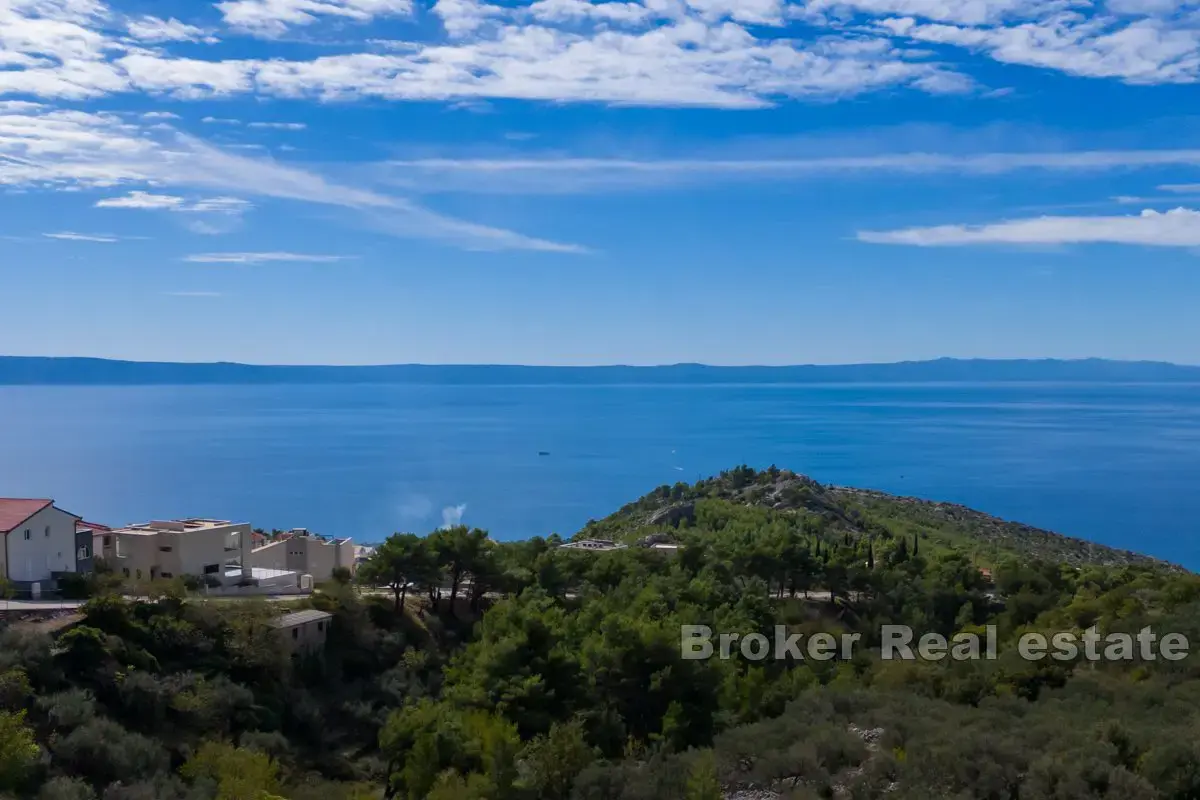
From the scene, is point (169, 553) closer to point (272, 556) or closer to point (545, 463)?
point (272, 556)

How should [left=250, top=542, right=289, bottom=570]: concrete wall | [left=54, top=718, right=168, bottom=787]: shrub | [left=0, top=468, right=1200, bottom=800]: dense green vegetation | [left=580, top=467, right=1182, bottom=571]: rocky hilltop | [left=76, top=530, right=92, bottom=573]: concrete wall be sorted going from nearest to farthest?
[left=0, top=468, right=1200, bottom=800]: dense green vegetation < [left=54, top=718, right=168, bottom=787]: shrub < [left=76, top=530, right=92, bottom=573]: concrete wall < [left=250, top=542, right=289, bottom=570]: concrete wall < [left=580, top=467, right=1182, bottom=571]: rocky hilltop

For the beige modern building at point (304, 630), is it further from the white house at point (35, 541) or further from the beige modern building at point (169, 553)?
the white house at point (35, 541)

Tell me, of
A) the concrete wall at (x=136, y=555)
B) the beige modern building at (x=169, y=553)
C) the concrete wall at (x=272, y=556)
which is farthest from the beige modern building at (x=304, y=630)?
the concrete wall at (x=272, y=556)

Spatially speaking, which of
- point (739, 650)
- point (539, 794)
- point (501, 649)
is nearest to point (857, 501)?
point (739, 650)

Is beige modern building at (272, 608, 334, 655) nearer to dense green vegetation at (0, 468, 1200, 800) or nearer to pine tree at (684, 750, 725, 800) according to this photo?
dense green vegetation at (0, 468, 1200, 800)

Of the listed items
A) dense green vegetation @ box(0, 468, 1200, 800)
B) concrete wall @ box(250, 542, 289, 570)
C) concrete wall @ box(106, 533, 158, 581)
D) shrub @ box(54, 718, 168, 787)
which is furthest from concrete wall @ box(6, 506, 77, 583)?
shrub @ box(54, 718, 168, 787)

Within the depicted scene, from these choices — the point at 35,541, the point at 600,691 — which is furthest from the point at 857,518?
the point at 35,541
